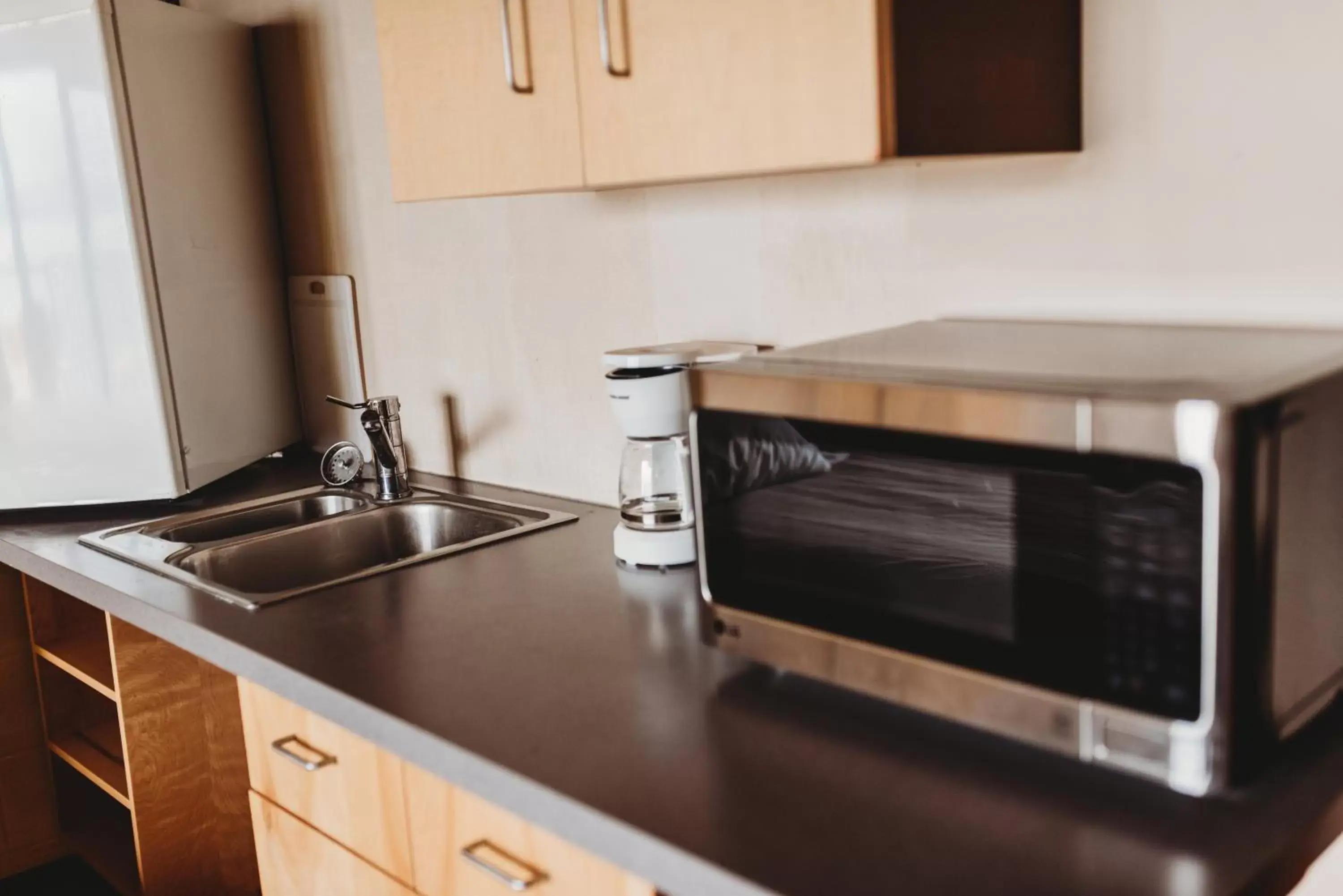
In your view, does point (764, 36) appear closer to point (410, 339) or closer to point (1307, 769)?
point (1307, 769)

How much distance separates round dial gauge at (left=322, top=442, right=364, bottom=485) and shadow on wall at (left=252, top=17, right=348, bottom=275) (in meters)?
0.39

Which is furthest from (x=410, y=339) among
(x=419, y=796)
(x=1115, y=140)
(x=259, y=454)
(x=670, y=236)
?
(x=1115, y=140)

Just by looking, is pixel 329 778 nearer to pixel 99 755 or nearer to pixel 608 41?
pixel 608 41

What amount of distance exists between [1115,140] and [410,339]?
1.39 metres

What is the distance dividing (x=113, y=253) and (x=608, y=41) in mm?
1200

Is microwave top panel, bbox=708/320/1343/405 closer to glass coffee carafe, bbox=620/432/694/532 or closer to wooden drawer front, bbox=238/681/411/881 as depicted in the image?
glass coffee carafe, bbox=620/432/694/532

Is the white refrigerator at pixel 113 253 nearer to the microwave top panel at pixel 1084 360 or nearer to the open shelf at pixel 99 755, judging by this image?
the open shelf at pixel 99 755

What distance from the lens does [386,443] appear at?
213 cm

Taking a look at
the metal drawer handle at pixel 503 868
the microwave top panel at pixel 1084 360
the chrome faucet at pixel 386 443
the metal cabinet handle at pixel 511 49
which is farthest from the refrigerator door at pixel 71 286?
the microwave top panel at pixel 1084 360

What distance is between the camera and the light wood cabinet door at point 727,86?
108cm

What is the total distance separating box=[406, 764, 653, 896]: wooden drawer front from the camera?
107 cm

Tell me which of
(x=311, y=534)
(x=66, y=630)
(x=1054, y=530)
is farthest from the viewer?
(x=66, y=630)

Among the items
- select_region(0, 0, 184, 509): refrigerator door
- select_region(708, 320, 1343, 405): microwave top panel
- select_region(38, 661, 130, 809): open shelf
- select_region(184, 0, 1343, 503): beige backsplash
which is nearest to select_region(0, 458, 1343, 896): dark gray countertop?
select_region(708, 320, 1343, 405): microwave top panel

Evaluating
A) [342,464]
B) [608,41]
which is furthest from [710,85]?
[342,464]
